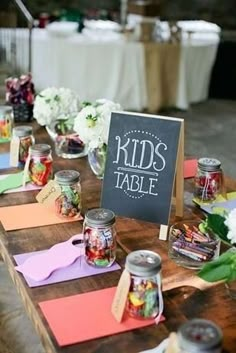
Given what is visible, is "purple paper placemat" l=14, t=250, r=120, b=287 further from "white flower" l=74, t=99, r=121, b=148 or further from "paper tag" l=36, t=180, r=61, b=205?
"white flower" l=74, t=99, r=121, b=148

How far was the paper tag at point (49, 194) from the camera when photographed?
159 centimetres

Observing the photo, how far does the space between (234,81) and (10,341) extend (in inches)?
199

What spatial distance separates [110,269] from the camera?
1297 mm

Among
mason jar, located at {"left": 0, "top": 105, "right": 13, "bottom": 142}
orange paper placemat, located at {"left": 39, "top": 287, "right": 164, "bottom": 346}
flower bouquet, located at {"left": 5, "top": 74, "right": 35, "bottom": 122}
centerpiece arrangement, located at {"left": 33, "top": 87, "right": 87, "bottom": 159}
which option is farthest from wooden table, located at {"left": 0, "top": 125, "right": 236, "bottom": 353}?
flower bouquet, located at {"left": 5, "top": 74, "right": 35, "bottom": 122}

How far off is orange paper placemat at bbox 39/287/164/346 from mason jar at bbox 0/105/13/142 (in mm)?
1237

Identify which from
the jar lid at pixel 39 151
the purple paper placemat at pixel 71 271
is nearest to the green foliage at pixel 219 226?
the purple paper placemat at pixel 71 271

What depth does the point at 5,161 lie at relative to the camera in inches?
80.5

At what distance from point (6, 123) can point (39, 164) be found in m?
0.56

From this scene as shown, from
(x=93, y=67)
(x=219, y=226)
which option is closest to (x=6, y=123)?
(x=219, y=226)

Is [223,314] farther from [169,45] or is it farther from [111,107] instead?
[169,45]

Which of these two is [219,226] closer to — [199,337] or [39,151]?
[199,337]

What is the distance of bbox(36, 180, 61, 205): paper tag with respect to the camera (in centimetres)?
159

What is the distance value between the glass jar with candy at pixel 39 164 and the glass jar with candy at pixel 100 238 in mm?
531

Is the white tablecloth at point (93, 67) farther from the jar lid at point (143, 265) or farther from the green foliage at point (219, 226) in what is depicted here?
the jar lid at point (143, 265)
